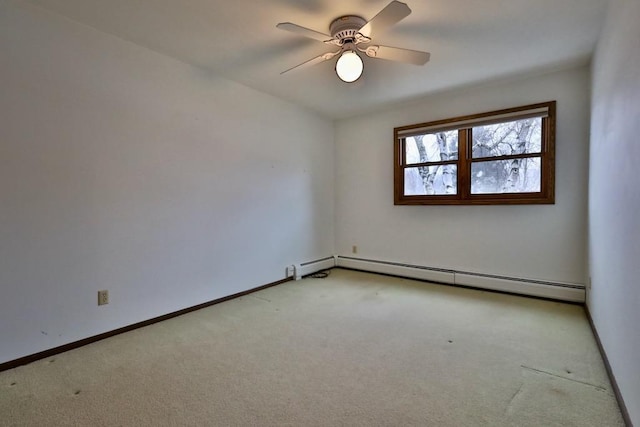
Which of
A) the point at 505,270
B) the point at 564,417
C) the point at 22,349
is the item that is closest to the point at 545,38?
the point at 505,270

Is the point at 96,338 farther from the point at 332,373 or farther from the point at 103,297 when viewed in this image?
the point at 332,373

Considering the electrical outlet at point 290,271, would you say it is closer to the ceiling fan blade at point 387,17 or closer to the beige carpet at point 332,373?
the beige carpet at point 332,373

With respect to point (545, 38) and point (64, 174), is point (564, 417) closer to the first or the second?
point (545, 38)

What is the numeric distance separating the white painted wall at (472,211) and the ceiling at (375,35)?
0.31 meters

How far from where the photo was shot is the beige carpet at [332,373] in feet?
5.12

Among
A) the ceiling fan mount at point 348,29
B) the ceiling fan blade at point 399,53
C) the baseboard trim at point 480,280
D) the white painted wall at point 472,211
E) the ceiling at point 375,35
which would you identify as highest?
the ceiling at point 375,35

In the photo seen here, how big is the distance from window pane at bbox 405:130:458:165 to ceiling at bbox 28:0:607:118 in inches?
26.8

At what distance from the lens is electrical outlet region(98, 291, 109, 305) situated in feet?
7.88

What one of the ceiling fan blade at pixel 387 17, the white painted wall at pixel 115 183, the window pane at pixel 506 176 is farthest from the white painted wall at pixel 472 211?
the ceiling fan blade at pixel 387 17

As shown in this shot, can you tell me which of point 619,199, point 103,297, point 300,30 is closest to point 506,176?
point 619,199

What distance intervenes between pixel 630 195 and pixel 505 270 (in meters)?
2.23

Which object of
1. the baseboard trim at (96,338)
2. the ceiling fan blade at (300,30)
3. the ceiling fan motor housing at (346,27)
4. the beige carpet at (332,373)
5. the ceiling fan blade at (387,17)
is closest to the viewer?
the beige carpet at (332,373)

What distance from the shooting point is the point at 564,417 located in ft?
5.00

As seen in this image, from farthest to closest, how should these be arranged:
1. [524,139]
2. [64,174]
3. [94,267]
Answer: [524,139] < [94,267] < [64,174]
